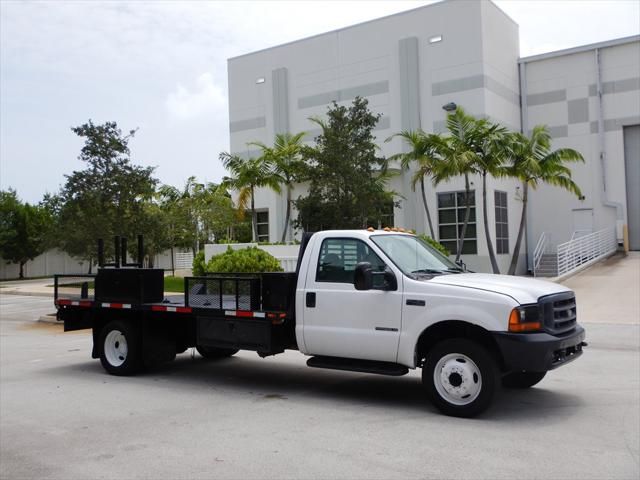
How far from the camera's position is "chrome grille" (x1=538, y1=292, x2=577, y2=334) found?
7.20m

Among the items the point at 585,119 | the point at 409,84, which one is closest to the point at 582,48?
the point at 585,119

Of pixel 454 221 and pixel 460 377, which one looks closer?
pixel 460 377

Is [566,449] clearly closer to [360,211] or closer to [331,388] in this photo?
[331,388]

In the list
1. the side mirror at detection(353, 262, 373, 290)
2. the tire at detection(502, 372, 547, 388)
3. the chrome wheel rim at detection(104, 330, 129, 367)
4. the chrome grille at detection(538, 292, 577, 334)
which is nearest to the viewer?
the chrome grille at detection(538, 292, 577, 334)

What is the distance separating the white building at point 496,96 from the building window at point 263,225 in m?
6.66

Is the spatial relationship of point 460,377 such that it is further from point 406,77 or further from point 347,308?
point 406,77

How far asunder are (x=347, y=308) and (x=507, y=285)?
1.86 m

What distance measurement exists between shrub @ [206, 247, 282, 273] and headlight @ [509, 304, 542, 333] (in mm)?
12314

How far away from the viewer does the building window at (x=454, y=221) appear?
3096 centimetres

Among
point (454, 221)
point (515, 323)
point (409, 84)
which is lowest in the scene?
point (515, 323)

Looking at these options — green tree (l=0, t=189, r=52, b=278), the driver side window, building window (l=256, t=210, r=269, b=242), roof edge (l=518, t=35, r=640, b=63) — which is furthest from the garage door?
green tree (l=0, t=189, r=52, b=278)

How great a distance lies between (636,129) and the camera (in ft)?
108

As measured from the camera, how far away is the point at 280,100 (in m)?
37.6

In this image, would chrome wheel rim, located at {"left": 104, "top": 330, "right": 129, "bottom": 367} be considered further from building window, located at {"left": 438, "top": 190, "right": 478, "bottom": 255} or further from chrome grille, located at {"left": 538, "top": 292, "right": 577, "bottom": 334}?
building window, located at {"left": 438, "top": 190, "right": 478, "bottom": 255}
